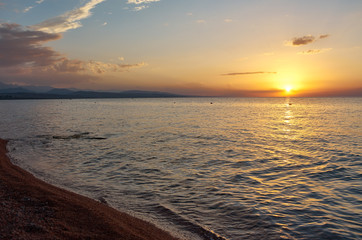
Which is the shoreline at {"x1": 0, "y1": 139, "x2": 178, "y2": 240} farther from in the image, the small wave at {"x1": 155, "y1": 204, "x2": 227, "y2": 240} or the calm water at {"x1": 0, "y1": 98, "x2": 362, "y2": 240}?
the calm water at {"x1": 0, "y1": 98, "x2": 362, "y2": 240}

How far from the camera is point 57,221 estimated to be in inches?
316

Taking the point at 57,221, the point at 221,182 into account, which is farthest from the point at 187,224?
the point at 221,182

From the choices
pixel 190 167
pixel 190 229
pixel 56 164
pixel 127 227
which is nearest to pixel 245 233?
pixel 190 229

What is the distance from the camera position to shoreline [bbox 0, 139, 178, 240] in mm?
7145

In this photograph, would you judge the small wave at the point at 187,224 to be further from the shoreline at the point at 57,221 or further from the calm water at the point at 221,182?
the shoreline at the point at 57,221

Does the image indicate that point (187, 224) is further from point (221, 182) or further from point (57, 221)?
point (221, 182)

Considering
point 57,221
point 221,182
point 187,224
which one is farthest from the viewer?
point 221,182

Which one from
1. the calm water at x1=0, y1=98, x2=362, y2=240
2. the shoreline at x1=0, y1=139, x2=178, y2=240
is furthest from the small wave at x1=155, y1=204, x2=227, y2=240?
the shoreline at x1=0, y1=139, x2=178, y2=240

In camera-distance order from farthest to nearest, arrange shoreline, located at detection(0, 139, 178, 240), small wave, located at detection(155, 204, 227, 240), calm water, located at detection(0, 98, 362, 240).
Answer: calm water, located at detection(0, 98, 362, 240)
small wave, located at detection(155, 204, 227, 240)
shoreline, located at detection(0, 139, 178, 240)

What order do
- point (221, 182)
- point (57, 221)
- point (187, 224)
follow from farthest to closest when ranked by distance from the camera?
point (221, 182)
point (187, 224)
point (57, 221)

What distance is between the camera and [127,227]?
27.8 ft

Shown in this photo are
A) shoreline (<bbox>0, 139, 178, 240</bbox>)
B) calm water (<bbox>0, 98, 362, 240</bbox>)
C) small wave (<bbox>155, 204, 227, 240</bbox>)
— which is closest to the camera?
shoreline (<bbox>0, 139, 178, 240</bbox>)

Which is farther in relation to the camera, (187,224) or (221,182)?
(221,182)

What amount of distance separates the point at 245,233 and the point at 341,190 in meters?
8.34
